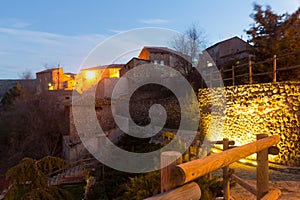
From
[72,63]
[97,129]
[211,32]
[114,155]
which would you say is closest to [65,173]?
[114,155]

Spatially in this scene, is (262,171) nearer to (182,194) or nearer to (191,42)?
(182,194)

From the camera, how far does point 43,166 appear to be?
159 inches

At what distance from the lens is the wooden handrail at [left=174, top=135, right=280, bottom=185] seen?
1123mm

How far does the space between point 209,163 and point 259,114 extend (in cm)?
584

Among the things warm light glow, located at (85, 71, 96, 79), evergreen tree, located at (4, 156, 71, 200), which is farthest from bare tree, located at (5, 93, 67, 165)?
evergreen tree, located at (4, 156, 71, 200)

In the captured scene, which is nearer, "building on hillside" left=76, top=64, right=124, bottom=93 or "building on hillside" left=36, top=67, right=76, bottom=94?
"building on hillside" left=76, top=64, right=124, bottom=93

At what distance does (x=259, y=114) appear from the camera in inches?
256

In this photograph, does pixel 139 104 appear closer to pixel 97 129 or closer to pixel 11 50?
pixel 97 129

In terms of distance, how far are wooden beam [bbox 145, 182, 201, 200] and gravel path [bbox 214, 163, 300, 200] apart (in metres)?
2.62

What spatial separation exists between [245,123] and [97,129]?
865 cm

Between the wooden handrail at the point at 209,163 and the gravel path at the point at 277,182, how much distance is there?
78.6 inches

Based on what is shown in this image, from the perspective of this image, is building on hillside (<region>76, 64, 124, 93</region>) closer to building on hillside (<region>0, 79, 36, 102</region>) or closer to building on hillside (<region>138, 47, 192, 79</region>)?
building on hillside (<region>138, 47, 192, 79</region>)

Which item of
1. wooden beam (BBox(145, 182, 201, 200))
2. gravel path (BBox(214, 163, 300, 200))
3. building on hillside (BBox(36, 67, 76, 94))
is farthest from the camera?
building on hillside (BBox(36, 67, 76, 94))

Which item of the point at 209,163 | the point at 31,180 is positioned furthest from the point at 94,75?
the point at 209,163
